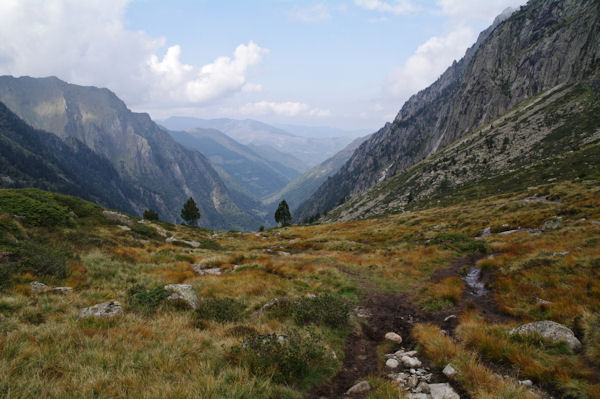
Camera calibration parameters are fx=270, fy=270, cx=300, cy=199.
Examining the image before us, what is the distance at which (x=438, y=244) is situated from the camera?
24.9 metres

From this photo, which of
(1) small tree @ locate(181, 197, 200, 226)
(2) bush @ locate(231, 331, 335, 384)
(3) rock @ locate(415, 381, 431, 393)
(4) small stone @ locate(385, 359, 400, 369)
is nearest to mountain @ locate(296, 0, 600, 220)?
(4) small stone @ locate(385, 359, 400, 369)

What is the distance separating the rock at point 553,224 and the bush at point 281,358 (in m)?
24.7

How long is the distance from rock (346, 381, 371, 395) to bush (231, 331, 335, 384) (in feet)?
3.13

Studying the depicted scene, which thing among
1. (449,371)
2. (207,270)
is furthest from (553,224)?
(207,270)

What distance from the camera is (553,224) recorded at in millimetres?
22672

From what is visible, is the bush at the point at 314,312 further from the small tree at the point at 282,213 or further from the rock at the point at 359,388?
the small tree at the point at 282,213

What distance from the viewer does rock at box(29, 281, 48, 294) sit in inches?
384

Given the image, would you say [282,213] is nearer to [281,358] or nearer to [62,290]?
[62,290]

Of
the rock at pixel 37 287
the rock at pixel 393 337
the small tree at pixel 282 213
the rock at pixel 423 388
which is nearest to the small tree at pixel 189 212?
the small tree at pixel 282 213

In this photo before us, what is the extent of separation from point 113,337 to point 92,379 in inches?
87.3

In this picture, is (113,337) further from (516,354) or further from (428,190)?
(428,190)

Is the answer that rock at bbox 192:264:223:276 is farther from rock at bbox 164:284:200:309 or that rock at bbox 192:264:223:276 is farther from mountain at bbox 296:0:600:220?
mountain at bbox 296:0:600:220

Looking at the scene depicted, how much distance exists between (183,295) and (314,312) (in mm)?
5318

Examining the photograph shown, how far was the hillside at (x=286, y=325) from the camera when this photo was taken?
212 inches
